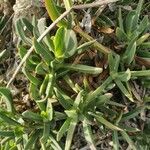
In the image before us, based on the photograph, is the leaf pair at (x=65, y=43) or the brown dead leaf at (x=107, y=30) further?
the brown dead leaf at (x=107, y=30)

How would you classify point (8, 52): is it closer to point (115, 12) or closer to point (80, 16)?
point (80, 16)

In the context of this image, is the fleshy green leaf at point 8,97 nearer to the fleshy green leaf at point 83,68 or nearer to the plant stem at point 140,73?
the fleshy green leaf at point 83,68

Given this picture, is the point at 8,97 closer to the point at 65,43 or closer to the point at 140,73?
the point at 65,43

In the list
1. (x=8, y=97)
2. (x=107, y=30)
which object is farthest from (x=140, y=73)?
(x=8, y=97)

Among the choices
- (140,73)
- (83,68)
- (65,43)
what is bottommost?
(140,73)

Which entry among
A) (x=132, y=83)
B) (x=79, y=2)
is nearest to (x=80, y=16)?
(x=79, y=2)

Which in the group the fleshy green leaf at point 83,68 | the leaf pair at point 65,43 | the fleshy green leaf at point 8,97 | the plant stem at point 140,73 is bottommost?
the plant stem at point 140,73

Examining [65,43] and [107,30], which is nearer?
[65,43]

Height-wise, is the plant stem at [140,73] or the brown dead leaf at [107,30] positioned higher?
the brown dead leaf at [107,30]

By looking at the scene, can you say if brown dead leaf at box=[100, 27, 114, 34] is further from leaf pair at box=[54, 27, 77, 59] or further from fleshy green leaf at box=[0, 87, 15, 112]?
fleshy green leaf at box=[0, 87, 15, 112]

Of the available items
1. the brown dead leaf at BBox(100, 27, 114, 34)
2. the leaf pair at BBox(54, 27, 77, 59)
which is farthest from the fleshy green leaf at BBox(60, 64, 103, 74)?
the brown dead leaf at BBox(100, 27, 114, 34)

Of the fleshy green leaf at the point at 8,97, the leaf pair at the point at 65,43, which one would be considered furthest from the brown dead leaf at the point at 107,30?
the fleshy green leaf at the point at 8,97
